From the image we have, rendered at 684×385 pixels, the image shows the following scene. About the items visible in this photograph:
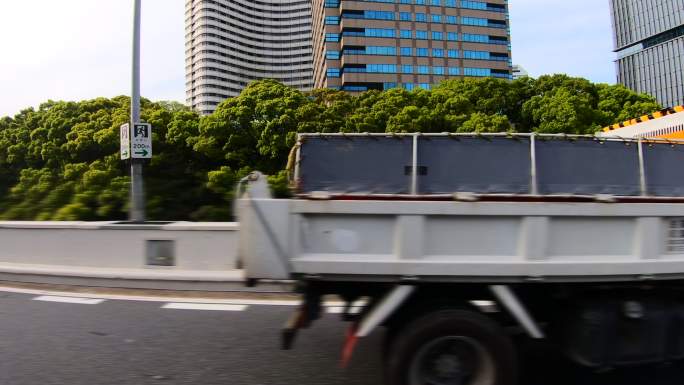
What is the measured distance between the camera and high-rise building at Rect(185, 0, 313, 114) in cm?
13912

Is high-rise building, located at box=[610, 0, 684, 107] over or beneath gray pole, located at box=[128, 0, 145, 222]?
over

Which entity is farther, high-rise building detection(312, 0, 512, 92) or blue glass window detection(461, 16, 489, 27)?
blue glass window detection(461, 16, 489, 27)

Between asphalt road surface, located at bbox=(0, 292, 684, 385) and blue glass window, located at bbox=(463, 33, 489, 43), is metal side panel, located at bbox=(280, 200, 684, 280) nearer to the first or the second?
asphalt road surface, located at bbox=(0, 292, 684, 385)

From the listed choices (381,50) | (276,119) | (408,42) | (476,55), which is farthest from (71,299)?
(476,55)

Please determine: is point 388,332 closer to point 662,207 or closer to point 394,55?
point 662,207

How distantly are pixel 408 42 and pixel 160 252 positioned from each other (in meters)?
88.3

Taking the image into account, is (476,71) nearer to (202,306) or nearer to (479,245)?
(202,306)

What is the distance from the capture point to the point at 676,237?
3.16m

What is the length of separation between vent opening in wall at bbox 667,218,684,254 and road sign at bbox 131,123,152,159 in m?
7.68

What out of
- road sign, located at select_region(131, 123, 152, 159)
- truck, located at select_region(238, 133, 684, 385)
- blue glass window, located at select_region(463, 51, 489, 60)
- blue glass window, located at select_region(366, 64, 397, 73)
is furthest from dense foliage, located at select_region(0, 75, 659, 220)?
blue glass window, located at select_region(463, 51, 489, 60)

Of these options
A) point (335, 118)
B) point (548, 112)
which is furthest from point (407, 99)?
point (548, 112)

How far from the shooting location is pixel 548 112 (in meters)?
38.8

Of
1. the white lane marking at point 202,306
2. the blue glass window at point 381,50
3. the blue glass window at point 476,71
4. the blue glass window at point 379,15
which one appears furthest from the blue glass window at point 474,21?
the white lane marking at point 202,306

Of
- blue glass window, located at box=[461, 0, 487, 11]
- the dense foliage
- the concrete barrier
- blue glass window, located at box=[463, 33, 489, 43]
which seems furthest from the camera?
blue glass window, located at box=[461, 0, 487, 11]
